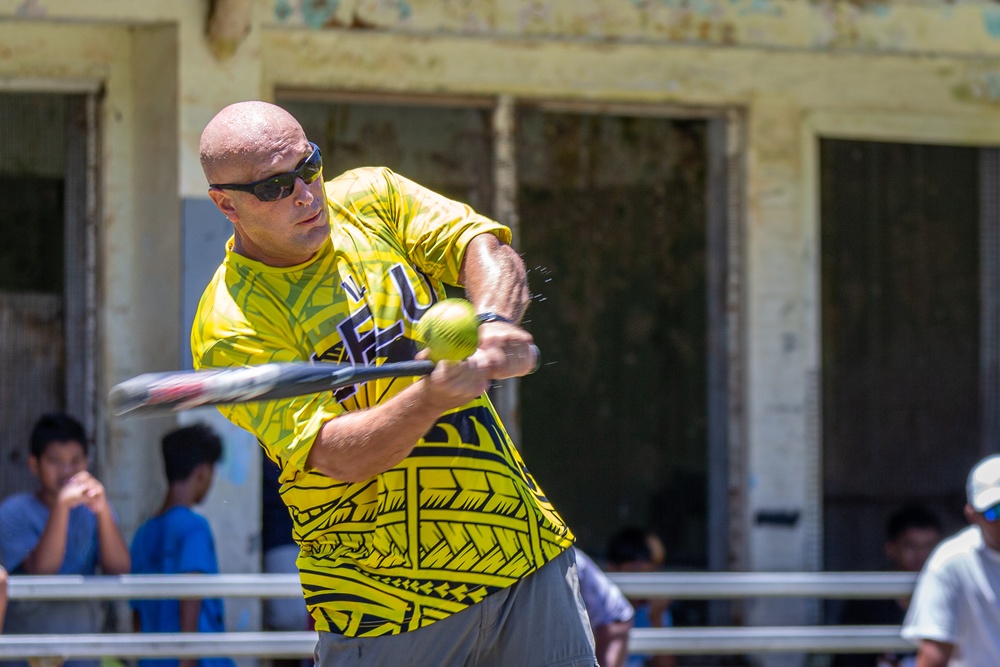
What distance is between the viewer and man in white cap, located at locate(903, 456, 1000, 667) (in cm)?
476

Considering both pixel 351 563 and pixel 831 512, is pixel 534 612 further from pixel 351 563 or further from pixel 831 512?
pixel 831 512

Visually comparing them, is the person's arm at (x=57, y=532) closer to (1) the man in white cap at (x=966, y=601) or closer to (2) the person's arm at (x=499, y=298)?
(2) the person's arm at (x=499, y=298)

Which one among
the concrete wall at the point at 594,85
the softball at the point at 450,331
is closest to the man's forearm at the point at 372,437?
the softball at the point at 450,331

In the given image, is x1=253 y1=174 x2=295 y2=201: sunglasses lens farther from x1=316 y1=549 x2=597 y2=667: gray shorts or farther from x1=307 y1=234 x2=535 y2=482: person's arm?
x1=316 y1=549 x2=597 y2=667: gray shorts

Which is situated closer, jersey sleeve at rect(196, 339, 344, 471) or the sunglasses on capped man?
jersey sleeve at rect(196, 339, 344, 471)

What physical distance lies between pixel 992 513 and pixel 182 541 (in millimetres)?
3012

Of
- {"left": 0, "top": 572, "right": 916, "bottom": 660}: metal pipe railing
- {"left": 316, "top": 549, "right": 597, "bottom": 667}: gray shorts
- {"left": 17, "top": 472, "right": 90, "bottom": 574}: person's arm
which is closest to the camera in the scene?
{"left": 316, "top": 549, "right": 597, "bottom": 667}: gray shorts

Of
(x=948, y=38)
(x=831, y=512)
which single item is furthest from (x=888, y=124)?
(x=831, y=512)

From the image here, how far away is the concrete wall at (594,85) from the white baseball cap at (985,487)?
194 cm

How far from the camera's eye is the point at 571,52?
21.6 feet

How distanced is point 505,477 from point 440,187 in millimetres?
3847

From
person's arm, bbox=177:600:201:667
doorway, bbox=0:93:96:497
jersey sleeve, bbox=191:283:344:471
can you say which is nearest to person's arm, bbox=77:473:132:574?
person's arm, bbox=177:600:201:667

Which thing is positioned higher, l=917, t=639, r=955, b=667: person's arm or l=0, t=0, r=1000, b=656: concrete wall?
l=0, t=0, r=1000, b=656: concrete wall

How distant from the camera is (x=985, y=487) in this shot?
484cm
